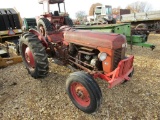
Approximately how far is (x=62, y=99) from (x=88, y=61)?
0.97 m

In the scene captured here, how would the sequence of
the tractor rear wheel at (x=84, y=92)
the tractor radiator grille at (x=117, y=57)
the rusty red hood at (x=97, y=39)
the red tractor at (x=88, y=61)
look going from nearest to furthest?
the tractor rear wheel at (x=84, y=92) → the red tractor at (x=88, y=61) → the rusty red hood at (x=97, y=39) → the tractor radiator grille at (x=117, y=57)

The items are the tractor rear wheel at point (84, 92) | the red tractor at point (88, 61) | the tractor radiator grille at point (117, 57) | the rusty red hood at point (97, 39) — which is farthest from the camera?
the tractor radiator grille at point (117, 57)

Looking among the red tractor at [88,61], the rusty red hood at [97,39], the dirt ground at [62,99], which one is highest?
the rusty red hood at [97,39]

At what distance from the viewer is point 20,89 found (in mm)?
3803

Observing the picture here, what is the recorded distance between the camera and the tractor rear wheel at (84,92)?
2.61 m

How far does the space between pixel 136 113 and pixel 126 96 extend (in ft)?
1.84

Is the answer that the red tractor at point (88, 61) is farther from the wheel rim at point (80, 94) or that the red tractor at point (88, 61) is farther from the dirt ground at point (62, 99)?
the dirt ground at point (62, 99)

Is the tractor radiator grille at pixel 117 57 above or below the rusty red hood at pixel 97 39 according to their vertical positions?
below

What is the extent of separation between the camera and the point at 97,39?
3018mm

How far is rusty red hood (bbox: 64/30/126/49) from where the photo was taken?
9.33 feet

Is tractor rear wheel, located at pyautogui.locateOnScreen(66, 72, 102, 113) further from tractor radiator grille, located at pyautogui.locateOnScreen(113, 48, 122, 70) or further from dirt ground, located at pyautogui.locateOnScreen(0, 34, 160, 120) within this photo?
tractor radiator grille, located at pyautogui.locateOnScreen(113, 48, 122, 70)

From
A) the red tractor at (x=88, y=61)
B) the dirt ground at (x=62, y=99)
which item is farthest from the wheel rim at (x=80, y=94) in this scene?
the dirt ground at (x=62, y=99)

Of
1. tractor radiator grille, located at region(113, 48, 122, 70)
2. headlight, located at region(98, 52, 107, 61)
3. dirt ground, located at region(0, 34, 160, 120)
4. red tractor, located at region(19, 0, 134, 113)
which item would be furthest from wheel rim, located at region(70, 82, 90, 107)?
tractor radiator grille, located at region(113, 48, 122, 70)

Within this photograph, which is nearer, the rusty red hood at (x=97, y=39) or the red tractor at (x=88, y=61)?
the red tractor at (x=88, y=61)
